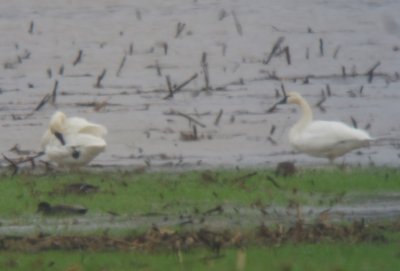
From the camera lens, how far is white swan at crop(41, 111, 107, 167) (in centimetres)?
1738

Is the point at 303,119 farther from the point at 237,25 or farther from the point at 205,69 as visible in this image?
the point at 237,25

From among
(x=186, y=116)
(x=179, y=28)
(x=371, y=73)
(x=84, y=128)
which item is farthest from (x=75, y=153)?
(x=179, y=28)

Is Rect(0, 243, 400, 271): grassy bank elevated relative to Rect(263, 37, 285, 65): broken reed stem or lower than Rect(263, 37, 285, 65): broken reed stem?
elevated

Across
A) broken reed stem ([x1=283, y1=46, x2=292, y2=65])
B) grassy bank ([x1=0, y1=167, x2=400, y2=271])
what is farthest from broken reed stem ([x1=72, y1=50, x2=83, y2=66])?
grassy bank ([x1=0, y1=167, x2=400, y2=271])

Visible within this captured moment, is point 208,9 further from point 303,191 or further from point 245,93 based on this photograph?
point 303,191

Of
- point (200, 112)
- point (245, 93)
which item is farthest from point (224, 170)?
point (245, 93)

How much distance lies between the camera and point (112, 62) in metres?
26.9

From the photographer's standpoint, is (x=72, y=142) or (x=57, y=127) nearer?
(x=72, y=142)

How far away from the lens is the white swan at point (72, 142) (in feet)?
57.0

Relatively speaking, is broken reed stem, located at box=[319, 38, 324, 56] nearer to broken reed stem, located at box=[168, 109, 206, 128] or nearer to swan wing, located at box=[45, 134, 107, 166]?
broken reed stem, located at box=[168, 109, 206, 128]

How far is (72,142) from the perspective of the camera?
57.9ft

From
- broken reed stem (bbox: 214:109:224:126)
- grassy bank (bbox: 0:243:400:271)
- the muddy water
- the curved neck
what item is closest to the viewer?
grassy bank (bbox: 0:243:400:271)

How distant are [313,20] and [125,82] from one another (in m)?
5.86

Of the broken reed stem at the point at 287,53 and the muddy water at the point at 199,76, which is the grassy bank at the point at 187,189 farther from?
the broken reed stem at the point at 287,53
